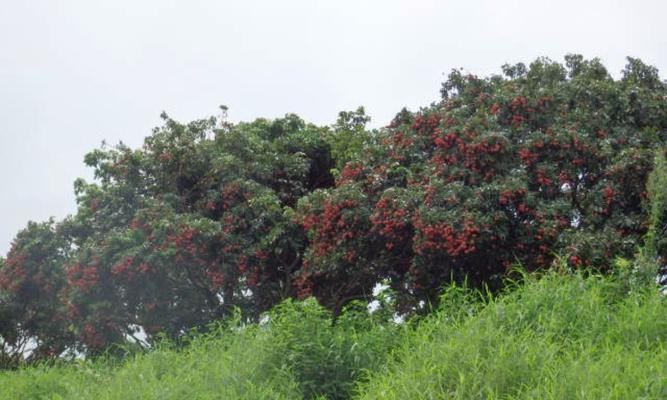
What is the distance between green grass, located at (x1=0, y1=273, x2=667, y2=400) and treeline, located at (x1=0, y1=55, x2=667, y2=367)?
123 centimetres

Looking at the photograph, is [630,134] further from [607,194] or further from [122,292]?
[122,292]

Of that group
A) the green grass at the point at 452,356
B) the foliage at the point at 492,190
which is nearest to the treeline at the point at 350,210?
the foliage at the point at 492,190

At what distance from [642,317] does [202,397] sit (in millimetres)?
3206

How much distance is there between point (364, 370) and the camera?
699 cm

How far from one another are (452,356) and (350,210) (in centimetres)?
435

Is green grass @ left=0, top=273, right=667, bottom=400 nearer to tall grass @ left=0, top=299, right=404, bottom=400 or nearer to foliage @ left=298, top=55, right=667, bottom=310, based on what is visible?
tall grass @ left=0, top=299, right=404, bottom=400

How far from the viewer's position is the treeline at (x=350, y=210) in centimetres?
962

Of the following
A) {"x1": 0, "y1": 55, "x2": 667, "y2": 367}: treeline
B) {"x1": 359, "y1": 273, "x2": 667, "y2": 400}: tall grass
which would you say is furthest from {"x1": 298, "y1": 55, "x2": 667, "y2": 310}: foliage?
{"x1": 359, "y1": 273, "x2": 667, "y2": 400}: tall grass

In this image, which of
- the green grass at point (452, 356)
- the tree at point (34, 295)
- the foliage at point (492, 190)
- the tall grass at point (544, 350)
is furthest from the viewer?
the tree at point (34, 295)

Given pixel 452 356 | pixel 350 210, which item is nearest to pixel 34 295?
pixel 350 210

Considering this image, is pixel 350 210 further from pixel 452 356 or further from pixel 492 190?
pixel 452 356

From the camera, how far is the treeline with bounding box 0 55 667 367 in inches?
379

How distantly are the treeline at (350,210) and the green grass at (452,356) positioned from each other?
48.5 inches

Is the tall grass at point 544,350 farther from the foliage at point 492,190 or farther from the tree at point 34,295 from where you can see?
the tree at point 34,295
